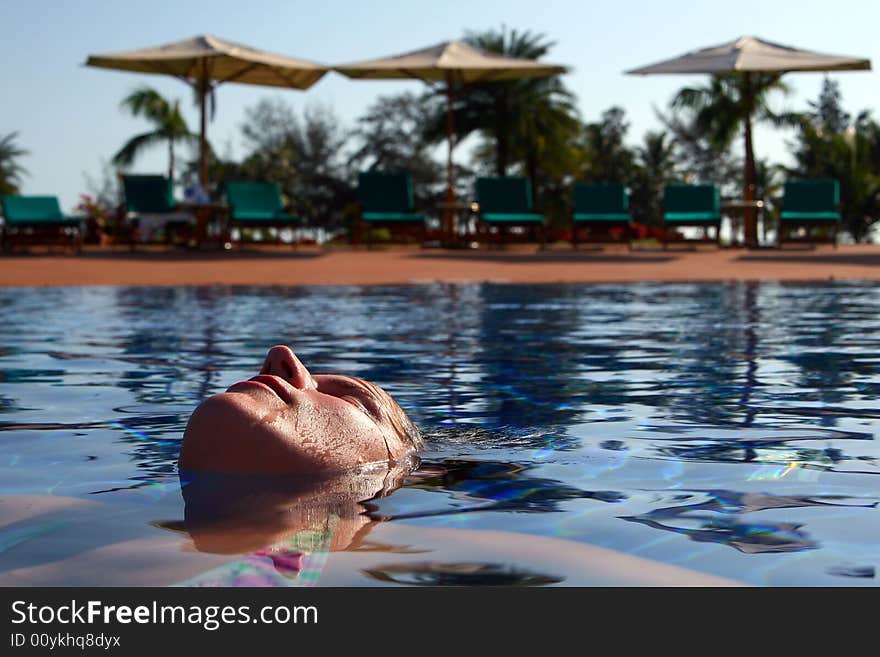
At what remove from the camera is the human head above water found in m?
3.06

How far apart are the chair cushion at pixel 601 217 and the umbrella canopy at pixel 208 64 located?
4.86 metres

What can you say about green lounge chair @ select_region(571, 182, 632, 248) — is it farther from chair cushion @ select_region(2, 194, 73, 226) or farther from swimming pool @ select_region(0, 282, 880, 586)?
swimming pool @ select_region(0, 282, 880, 586)

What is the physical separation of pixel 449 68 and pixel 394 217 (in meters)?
3.05

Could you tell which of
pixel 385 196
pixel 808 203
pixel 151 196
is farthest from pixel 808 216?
pixel 151 196

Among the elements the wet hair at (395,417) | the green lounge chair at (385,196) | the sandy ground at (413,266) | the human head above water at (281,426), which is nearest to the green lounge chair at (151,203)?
the sandy ground at (413,266)

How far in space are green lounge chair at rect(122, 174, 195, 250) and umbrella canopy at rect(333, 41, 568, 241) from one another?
11.5 ft

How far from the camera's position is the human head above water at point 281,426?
3064 millimetres

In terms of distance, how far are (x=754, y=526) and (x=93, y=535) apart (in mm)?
1521

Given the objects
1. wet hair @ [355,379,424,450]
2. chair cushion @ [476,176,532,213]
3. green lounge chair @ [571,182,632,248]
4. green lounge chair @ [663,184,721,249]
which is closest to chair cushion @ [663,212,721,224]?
green lounge chair @ [663,184,721,249]

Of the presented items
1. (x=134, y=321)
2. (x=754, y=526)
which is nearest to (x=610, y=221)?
(x=134, y=321)

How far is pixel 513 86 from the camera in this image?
30.4 metres

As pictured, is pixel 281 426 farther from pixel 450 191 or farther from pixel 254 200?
pixel 450 191

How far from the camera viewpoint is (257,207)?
19.0m

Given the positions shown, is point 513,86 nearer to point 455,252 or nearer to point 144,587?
point 455,252
